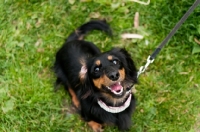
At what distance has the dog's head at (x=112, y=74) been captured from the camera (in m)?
2.50

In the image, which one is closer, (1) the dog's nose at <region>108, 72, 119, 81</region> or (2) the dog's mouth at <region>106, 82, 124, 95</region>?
(1) the dog's nose at <region>108, 72, 119, 81</region>

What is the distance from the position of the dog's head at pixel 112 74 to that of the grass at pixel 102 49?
0.71 meters

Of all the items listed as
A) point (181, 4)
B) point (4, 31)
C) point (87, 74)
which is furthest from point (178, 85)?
point (4, 31)

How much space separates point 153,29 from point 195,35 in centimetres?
49

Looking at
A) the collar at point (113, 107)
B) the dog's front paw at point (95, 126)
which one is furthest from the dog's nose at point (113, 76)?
the dog's front paw at point (95, 126)

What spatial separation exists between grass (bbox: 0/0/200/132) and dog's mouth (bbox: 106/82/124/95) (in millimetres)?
800

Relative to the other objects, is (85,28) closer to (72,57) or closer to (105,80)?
(72,57)

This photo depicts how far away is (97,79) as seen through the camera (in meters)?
2.60

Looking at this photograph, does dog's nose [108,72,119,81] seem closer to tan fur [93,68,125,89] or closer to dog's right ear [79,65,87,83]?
tan fur [93,68,125,89]

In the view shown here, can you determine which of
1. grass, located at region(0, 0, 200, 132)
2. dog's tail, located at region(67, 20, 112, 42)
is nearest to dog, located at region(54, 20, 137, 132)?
dog's tail, located at region(67, 20, 112, 42)

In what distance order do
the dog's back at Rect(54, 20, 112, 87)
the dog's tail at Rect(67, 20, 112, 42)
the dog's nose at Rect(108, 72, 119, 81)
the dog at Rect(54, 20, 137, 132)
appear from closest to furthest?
the dog's nose at Rect(108, 72, 119, 81) < the dog at Rect(54, 20, 137, 132) < the dog's back at Rect(54, 20, 112, 87) < the dog's tail at Rect(67, 20, 112, 42)

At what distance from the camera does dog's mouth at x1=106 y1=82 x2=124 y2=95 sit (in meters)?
2.63

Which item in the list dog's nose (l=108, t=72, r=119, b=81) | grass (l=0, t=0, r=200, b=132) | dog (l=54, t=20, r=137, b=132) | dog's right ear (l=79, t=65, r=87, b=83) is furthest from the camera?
grass (l=0, t=0, r=200, b=132)

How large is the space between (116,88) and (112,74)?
0.91 ft
